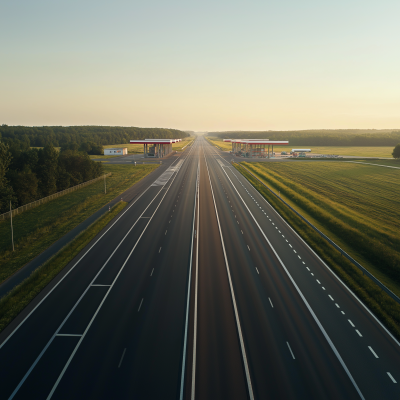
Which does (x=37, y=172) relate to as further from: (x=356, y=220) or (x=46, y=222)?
(x=356, y=220)

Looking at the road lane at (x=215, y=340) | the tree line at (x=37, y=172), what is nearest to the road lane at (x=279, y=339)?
the road lane at (x=215, y=340)

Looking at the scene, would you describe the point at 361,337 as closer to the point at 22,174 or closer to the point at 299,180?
the point at 22,174

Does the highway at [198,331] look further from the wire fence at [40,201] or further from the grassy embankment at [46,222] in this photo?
the wire fence at [40,201]

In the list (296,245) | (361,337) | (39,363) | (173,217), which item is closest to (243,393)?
(361,337)

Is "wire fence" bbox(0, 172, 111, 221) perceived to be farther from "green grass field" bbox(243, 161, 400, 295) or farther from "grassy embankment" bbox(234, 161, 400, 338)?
"green grass field" bbox(243, 161, 400, 295)

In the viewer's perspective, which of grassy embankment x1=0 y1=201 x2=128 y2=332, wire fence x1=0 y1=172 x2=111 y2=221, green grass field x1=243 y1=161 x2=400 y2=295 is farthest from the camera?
wire fence x1=0 y1=172 x2=111 y2=221

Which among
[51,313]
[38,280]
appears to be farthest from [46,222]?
[51,313]

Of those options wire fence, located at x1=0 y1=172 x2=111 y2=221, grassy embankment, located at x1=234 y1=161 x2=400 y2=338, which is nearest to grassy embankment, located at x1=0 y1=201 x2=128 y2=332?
wire fence, located at x1=0 y1=172 x2=111 y2=221
